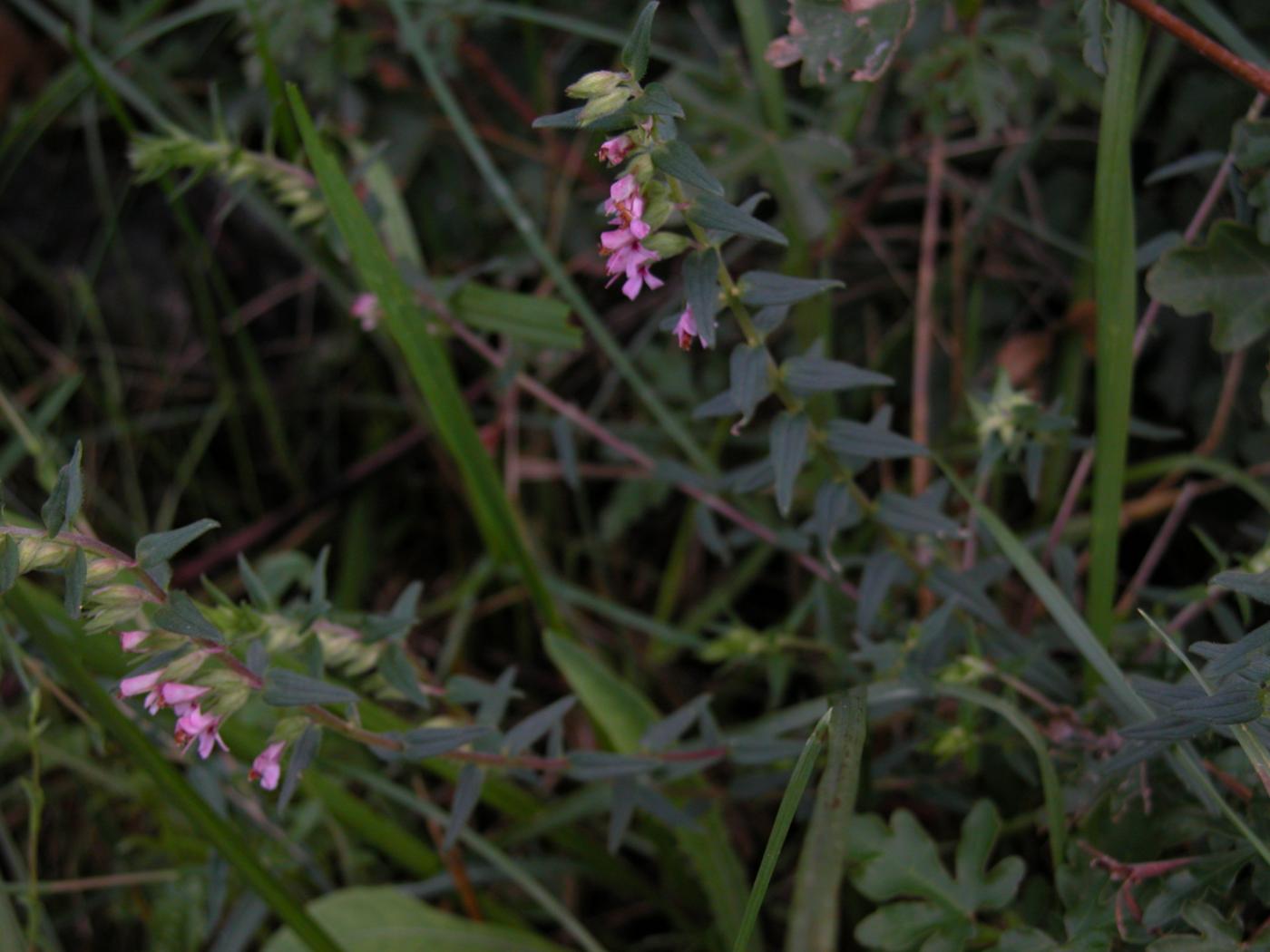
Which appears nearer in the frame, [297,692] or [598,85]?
[598,85]

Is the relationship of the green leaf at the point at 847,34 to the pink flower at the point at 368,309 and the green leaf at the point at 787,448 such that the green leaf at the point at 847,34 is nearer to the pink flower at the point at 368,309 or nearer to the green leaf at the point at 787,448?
the green leaf at the point at 787,448

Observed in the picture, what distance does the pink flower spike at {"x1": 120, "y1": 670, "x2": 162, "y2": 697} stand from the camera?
1.03 meters

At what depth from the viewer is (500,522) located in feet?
5.25

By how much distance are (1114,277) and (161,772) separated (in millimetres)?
1115

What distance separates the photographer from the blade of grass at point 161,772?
112 centimetres

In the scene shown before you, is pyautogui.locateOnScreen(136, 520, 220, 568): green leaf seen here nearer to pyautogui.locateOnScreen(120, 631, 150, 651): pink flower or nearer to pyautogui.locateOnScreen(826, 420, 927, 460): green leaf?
pyautogui.locateOnScreen(120, 631, 150, 651): pink flower

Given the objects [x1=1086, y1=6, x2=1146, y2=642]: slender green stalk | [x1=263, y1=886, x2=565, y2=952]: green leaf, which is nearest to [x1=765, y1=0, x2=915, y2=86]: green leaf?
[x1=1086, y1=6, x2=1146, y2=642]: slender green stalk

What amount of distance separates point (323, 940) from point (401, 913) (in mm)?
322

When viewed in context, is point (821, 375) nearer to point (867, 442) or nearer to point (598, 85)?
point (867, 442)

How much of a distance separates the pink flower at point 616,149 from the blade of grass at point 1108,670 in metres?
0.54

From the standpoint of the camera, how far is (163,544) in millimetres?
993

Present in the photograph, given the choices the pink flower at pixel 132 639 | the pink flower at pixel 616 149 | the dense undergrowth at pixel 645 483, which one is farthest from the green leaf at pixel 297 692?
the pink flower at pixel 616 149

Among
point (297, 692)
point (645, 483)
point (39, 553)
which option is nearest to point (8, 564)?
point (39, 553)

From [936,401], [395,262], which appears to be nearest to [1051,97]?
Result: [936,401]
